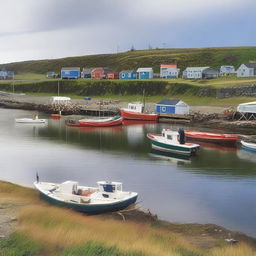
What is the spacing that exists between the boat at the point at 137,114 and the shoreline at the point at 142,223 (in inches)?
1831

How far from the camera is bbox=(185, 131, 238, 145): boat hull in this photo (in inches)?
1820

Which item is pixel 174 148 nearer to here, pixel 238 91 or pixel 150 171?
pixel 150 171

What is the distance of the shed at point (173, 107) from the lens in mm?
69375

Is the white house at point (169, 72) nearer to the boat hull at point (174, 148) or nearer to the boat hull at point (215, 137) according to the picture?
the boat hull at point (215, 137)

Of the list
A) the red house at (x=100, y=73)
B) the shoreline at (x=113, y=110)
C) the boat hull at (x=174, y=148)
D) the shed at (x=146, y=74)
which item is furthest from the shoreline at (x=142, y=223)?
the red house at (x=100, y=73)

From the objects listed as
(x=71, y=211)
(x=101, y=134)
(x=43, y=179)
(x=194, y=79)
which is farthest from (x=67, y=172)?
(x=194, y=79)

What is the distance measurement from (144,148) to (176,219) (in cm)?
2306

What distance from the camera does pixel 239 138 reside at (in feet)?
160

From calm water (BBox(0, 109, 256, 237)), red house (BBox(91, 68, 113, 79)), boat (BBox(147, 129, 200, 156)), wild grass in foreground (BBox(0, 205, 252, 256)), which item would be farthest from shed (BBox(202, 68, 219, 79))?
wild grass in foreground (BBox(0, 205, 252, 256))

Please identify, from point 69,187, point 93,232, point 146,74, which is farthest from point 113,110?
point 93,232

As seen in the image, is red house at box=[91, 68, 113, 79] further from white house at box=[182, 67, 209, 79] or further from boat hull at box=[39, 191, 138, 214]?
boat hull at box=[39, 191, 138, 214]

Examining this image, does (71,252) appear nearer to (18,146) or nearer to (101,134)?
(18,146)

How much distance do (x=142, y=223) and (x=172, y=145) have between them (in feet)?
70.7

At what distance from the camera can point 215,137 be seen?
47.1 meters
